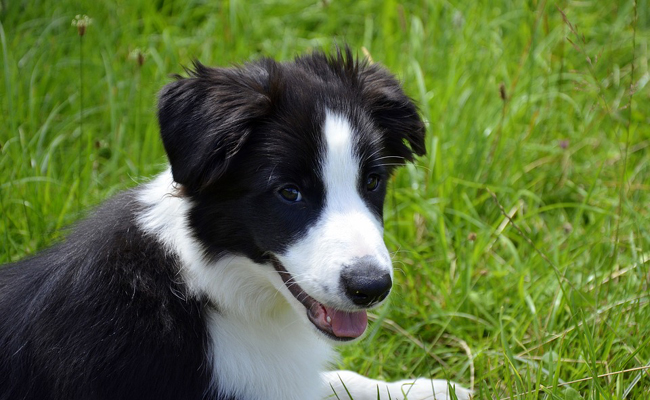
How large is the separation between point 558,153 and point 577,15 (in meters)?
1.69

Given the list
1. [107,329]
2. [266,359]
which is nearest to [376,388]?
[266,359]

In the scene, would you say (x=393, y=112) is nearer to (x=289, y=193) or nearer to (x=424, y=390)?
(x=289, y=193)

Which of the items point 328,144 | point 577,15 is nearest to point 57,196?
point 328,144

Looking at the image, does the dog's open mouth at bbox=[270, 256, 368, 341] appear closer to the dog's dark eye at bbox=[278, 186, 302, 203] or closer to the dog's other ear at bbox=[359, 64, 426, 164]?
the dog's dark eye at bbox=[278, 186, 302, 203]

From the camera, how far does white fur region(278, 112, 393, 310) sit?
264 centimetres

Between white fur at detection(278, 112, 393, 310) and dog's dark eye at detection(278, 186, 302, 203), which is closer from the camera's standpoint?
white fur at detection(278, 112, 393, 310)

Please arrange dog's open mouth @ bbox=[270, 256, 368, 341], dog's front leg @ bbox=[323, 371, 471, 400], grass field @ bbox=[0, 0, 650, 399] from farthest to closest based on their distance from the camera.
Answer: grass field @ bbox=[0, 0, 650, 399] → dog's front leg @ bbox=[323, 371, 471, 400] → dog's open mouth @ bbox=[270, 256, 368, 341]

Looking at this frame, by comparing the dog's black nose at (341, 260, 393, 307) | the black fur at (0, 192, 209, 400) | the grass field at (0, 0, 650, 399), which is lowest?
the grass field at (0, 0, 650, 399)

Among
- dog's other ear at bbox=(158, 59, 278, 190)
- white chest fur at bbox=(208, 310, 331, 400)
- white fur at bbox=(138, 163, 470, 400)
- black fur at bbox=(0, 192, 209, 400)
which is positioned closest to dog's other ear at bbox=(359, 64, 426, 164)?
white fur at bbox=(138, 163, 470, 400)

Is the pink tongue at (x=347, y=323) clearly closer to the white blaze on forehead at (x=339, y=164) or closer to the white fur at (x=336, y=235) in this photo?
the white fur at (x=336, y=235)

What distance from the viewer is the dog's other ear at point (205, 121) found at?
2.73 meters

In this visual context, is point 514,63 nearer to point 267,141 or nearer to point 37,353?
point 267,141

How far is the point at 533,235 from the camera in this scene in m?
4.59

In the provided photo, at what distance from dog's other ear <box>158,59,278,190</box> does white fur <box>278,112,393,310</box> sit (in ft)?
0.96
